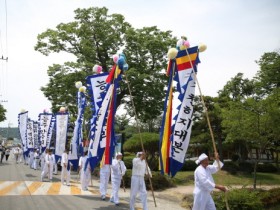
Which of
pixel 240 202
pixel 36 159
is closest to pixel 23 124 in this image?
pixel 36 159

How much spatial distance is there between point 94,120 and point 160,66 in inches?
531

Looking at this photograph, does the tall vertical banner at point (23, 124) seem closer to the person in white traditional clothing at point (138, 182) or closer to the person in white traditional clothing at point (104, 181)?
the person in white traditional clothing at point (104, 181)

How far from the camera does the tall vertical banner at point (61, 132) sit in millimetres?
17031

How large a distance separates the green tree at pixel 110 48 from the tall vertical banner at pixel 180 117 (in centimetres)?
1399

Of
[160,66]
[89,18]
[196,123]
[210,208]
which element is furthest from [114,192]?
[196,123]

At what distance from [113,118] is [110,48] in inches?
571

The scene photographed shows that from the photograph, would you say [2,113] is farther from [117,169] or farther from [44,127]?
[117,169]

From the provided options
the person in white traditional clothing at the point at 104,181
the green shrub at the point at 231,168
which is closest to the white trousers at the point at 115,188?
the person in white traditional clothing at the point at 104,181

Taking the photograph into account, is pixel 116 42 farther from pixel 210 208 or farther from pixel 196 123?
pixel 210 208

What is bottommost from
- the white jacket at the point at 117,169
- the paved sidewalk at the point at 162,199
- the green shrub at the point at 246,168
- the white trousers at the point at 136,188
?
the green shrub at the point at 246,168

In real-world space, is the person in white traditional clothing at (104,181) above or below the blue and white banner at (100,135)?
below

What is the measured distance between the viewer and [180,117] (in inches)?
330

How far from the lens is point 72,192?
41.7 feet

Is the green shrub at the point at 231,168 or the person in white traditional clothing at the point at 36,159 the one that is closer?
the person in white traditional clothing at the point at 36,159
